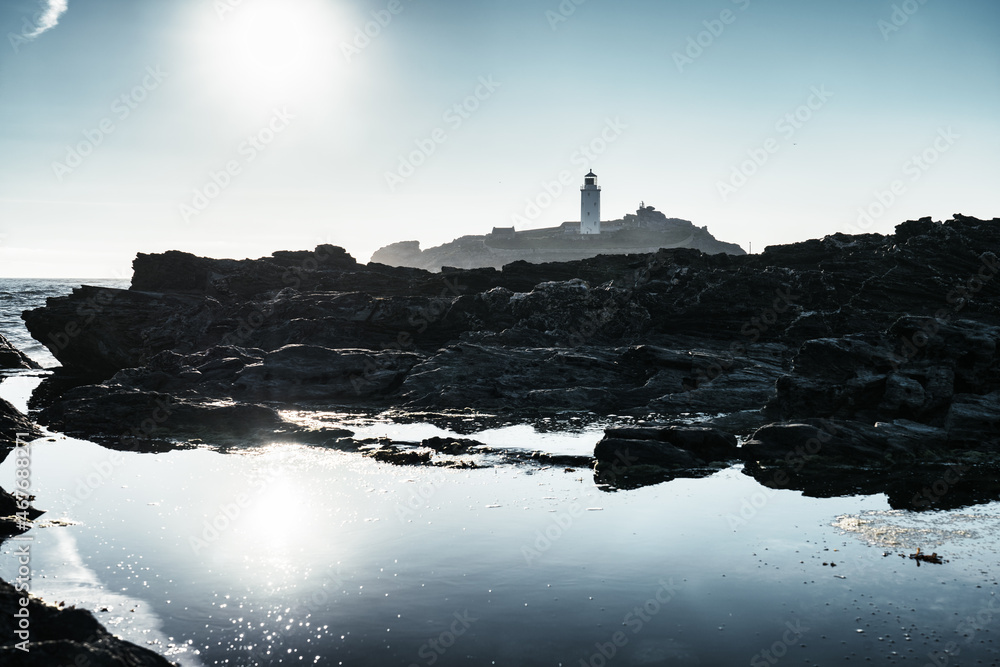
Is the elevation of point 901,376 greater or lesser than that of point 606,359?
greater

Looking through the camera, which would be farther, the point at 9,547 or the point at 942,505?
the point at 942,505

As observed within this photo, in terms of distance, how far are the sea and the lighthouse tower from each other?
518 feet

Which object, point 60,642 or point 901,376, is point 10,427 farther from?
point 901,376

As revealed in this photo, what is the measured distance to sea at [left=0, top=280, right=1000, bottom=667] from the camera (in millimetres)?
12422

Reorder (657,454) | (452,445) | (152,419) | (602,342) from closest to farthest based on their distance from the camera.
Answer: (657,454)
(452,445)
(152,419)
(602,342)

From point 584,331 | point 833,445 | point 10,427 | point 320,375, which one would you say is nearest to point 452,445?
point 833,445

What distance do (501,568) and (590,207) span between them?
172314 mm

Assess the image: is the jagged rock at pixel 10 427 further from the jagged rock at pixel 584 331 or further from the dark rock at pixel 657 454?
the dark rock at pixel 657 454

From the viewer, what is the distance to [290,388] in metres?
39.4

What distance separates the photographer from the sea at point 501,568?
12.4m

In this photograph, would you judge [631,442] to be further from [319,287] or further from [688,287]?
[319,287]

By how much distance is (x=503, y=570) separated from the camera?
15.8 meters

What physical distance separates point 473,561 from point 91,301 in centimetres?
5820

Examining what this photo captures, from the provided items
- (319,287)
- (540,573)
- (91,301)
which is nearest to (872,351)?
(540,573)
